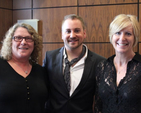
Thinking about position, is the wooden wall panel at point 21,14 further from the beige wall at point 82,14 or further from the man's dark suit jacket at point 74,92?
the man's dark suit jacket at point 74,92

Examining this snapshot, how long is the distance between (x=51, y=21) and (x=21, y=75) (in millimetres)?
2722

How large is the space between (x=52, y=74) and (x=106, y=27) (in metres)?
2.28

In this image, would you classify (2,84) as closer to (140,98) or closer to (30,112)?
(30,112)

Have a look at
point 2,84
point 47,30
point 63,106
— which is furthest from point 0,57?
point 47,30

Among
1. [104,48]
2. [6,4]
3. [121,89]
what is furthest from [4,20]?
[121,89]

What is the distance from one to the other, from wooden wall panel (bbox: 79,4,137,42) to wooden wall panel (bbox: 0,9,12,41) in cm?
189

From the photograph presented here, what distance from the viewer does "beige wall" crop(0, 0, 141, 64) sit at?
153 inches

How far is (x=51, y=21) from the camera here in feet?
14.2

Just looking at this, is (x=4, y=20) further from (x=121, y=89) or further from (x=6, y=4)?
(x=121, y=89)

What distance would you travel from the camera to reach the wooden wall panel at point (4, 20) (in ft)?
14.4

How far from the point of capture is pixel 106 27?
3965 millimetres

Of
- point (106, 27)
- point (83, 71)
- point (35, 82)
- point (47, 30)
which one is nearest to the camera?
point (35, 82)

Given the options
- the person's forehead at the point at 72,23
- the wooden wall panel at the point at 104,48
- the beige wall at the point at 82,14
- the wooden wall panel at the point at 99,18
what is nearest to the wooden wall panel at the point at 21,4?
the beige wall at the point at 82,14

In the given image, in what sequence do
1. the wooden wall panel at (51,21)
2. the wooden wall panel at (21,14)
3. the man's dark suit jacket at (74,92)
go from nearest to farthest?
the man's dark suit jacket at (74,92), the wooden wall panel at (51,21), the wooden wall panel at (21,14)
